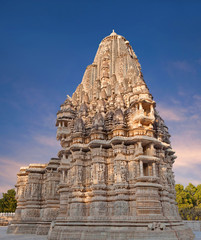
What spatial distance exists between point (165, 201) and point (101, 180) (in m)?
5.79

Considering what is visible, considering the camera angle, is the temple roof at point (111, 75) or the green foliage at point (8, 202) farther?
the green foliage at point (8, 202)

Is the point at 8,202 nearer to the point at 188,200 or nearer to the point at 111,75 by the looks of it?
the point at 188,200

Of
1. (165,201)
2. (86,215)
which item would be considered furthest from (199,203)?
(86,215)

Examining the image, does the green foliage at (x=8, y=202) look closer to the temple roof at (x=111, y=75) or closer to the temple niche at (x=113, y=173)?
the temple niche at (x=113, y=173)

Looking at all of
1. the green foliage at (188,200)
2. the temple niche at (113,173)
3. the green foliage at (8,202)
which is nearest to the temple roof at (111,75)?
the temple niche at (113,173)

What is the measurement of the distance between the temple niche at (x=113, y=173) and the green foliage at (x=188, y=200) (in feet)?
75.8

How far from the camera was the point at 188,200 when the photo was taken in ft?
152

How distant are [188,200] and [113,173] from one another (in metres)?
33.9

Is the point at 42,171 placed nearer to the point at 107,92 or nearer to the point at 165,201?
the point at 107,92

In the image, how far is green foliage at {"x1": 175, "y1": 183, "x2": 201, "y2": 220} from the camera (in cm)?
4144

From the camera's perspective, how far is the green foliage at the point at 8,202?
58000 mm

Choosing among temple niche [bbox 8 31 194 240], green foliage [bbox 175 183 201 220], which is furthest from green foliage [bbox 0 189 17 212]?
green foliage [bbox 175 183 201 220]

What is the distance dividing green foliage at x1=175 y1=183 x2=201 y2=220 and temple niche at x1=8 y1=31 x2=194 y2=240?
23.1 m

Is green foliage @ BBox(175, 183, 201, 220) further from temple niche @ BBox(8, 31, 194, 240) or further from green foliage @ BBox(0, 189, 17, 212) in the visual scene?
green foliage @ BBox(0, 189, 17, 212)
